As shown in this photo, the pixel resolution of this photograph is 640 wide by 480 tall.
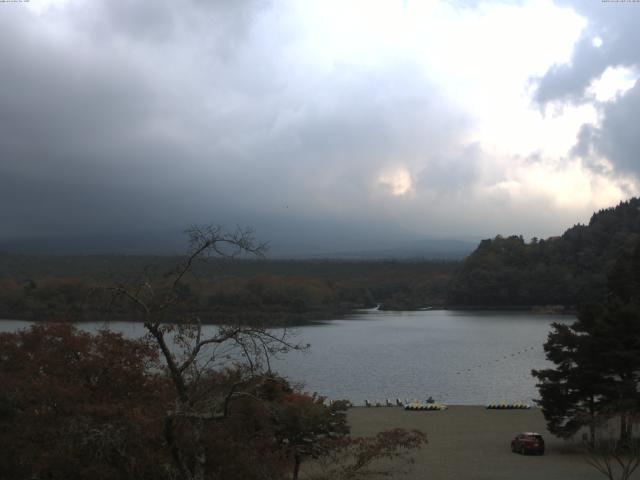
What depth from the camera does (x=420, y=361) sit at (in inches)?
1996

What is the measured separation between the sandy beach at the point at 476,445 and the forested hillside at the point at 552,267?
7399cm

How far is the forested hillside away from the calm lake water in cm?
2401

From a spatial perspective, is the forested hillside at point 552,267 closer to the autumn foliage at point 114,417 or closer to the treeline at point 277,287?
the treeline at point 277,287

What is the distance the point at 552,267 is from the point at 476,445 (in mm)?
92885

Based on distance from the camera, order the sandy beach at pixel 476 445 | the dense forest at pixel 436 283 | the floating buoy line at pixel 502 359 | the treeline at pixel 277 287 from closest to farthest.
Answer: the sandy beach at pixel 476 445 < the floating buoy line at pixel 502 359 < the treeline at pixel 277 287 < the dense forest at pixel 436 283

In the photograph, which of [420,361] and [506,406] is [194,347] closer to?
[506,406]

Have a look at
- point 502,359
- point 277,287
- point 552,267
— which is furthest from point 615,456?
point 552,267

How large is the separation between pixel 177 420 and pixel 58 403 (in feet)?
10.0

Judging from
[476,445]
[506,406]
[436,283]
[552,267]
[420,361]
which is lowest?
[420,361]

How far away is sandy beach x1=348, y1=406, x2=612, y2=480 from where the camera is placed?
17.6 m

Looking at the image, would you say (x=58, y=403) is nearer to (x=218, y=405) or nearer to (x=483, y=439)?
(x=218, y=405)

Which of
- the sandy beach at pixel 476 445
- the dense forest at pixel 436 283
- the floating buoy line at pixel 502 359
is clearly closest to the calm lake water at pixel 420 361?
the floating buoy line at pixel 502 359

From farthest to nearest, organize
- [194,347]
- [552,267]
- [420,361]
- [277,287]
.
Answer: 1. [552,267]
2. [277,287]
3. [420,361]
4. [194,347]

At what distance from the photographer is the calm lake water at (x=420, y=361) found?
37344 millimetres
